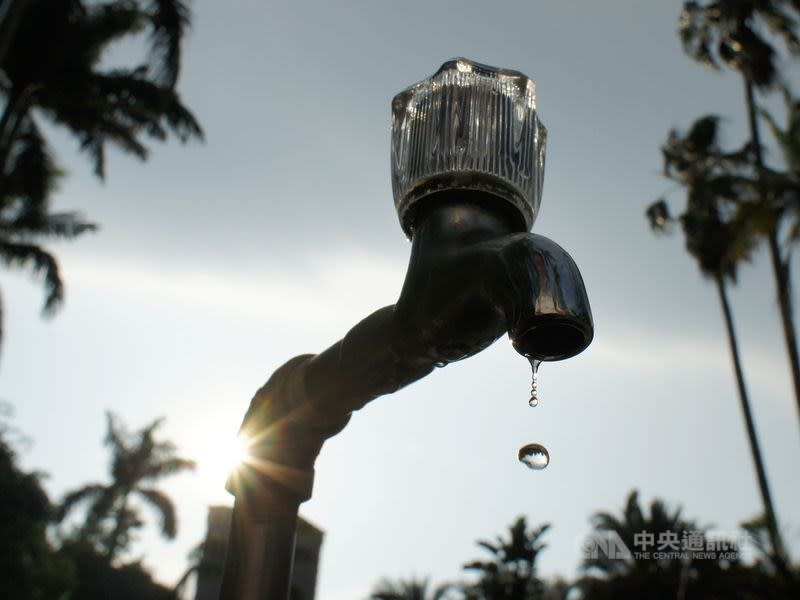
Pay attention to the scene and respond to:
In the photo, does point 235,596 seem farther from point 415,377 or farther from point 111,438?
point 111,438

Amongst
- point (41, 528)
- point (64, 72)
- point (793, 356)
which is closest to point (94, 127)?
point (64, 72)

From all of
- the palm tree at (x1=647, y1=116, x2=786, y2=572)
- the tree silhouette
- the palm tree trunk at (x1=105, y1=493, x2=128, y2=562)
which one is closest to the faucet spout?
the palm tree at (x1=647, y1=116, x2=786, y2=572)

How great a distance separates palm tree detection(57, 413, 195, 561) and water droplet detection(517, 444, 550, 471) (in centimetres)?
3349

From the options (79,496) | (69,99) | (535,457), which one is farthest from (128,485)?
(535,457)

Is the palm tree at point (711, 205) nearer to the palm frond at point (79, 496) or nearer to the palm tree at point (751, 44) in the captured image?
the palm tree at point (751, 44)

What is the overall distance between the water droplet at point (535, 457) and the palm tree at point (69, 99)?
11.3 metres

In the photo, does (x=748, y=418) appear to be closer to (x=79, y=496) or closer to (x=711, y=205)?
(x=711, y=205)

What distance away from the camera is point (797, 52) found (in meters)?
16.0

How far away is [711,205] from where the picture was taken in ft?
59.1

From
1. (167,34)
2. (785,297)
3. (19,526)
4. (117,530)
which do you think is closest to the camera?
(167,34)

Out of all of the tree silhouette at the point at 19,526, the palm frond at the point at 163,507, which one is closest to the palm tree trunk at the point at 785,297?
the tree silhouette at the point at 19,526

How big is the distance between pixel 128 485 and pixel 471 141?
34968mm

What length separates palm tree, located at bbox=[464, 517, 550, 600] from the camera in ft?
45.1

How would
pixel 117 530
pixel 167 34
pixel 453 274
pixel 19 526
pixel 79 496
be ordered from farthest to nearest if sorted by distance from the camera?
pixel 117 530 → pixel 79 496 → pixel 19 526 → pixel 167 34 → pixel 453 274
